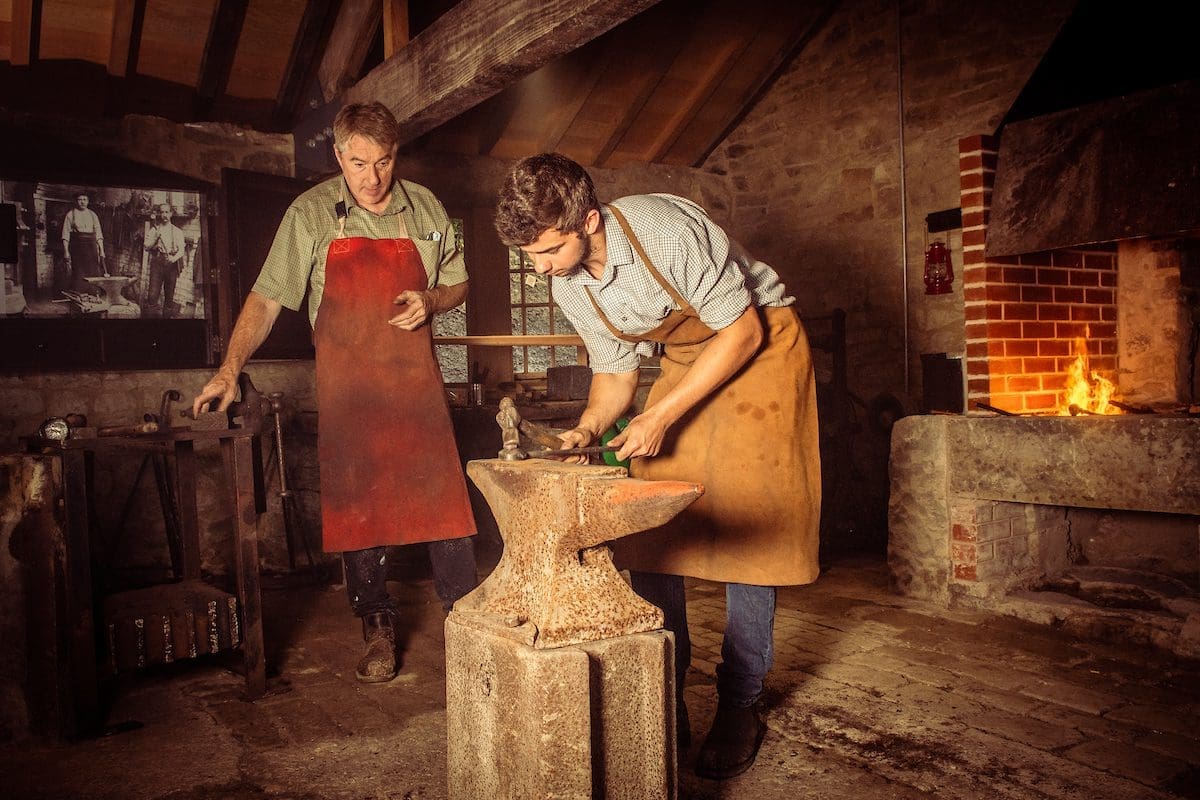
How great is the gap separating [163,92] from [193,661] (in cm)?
358

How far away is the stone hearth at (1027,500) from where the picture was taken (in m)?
3.46

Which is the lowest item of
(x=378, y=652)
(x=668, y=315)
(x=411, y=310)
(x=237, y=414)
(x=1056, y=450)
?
(x=378, y=652)

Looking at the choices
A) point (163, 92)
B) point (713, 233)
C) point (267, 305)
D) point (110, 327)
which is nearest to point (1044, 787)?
point (713, 233)

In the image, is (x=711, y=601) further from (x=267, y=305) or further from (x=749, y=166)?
(x=749, y=166)

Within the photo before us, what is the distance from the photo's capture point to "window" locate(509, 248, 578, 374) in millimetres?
7113

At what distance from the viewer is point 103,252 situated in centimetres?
523

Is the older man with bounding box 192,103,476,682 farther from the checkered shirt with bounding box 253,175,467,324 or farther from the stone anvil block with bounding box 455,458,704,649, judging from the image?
the stone anvil block with bounding box 455,458,704,649

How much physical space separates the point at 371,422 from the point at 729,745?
67.9 inches

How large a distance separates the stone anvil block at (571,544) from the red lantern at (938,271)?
499 centimetres

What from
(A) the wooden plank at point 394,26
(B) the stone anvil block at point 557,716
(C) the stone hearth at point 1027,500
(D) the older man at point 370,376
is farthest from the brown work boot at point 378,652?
(A) the wooden plank at point 394,26

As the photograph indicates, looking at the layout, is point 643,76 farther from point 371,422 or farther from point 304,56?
point 371,422

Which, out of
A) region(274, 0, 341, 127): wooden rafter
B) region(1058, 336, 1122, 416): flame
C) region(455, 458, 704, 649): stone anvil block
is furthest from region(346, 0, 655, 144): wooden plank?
region(1058, 336, 1122, 416): flame

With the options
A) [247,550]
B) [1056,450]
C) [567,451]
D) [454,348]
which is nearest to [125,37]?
[454,348]

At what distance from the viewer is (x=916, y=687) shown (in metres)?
3.10
